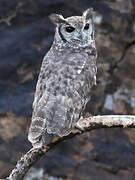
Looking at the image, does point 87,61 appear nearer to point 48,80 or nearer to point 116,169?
point 48,80

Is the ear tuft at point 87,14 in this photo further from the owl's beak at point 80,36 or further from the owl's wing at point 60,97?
the owl's wing at point 60,97

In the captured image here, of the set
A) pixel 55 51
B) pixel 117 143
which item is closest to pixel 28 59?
pixel 117 143

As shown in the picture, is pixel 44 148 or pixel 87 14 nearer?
pixel 44 148

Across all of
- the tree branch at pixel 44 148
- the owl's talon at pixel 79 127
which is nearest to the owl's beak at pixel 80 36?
the owl's talon at pixel 79 127

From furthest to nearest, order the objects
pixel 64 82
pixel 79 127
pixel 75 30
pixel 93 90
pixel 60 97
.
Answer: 1. pixel 93 90
2. pixel 75 30
3. pixel 64 82
4. pixel 60 97
5. pixel 79 127

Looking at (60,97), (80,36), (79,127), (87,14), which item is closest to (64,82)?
(60,97)

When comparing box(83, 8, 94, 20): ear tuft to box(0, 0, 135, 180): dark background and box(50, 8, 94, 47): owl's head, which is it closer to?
box(50, 8, 94, 47): owl's head

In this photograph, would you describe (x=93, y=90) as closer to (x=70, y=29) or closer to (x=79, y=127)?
(x=70, y=29)
